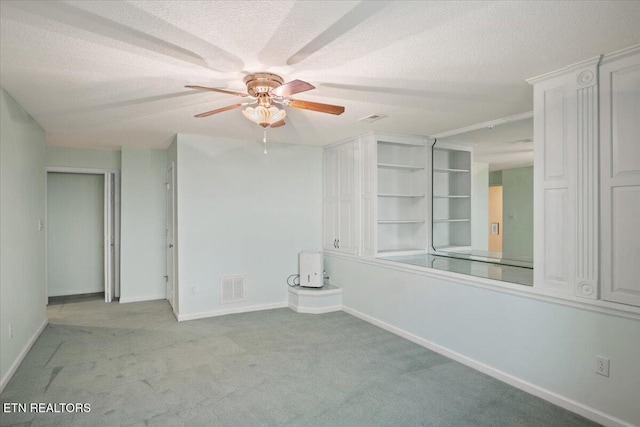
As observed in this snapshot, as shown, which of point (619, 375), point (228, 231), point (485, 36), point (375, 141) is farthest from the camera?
point (228, 231)

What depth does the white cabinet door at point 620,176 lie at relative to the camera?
228cm

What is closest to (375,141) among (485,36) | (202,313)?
(485,36)

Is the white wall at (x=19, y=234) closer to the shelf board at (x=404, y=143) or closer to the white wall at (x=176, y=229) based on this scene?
the white wall at (x=176, y=229)

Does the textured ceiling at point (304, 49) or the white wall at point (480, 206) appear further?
the white wall at point (480, 206)

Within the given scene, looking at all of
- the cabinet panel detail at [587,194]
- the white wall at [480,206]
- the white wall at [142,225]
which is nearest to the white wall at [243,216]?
the white wall at [142,225]

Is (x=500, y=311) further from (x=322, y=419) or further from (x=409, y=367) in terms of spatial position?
(x=322, y=419)

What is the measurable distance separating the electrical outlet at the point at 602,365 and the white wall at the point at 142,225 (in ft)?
17.8

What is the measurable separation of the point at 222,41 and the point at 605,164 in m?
2.47

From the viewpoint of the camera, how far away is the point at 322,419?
8.16 ft

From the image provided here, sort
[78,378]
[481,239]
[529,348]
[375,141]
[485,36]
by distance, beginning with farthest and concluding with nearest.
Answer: [375,141], [481,239], [78,378], [529,348], [485,36]

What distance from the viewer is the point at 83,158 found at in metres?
5.71

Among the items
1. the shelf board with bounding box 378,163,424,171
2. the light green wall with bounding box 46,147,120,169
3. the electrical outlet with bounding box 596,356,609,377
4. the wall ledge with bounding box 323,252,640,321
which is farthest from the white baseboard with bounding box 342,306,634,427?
the light green wall with bounding box 46,147,120,169

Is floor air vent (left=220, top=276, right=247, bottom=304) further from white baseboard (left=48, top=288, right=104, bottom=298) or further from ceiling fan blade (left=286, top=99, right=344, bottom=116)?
ceiling fan blade (left=286, top=99, right=344, bottom=116)

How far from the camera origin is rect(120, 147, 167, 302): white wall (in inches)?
222
